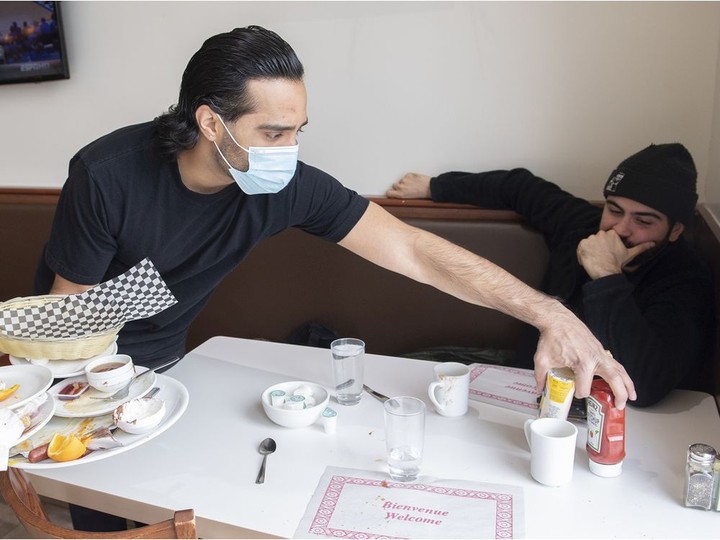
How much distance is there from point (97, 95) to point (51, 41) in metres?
0.27

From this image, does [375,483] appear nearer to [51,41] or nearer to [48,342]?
[48,342]

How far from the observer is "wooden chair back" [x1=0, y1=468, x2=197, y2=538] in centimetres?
78

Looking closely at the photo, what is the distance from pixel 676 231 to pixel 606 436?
0.86 m

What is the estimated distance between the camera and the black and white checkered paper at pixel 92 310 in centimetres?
126

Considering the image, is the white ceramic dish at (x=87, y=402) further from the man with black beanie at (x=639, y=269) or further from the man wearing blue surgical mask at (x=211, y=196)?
the man with black beanie at (x=639, y=269)

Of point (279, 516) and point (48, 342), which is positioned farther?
point (48, 342)

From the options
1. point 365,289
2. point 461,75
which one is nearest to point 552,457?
point 365,289

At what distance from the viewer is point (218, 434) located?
1249 millimetres

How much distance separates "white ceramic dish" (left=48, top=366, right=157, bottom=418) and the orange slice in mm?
80

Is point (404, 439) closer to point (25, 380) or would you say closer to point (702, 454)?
point (702, 454)

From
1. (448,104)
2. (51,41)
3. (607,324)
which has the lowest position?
(607,324)

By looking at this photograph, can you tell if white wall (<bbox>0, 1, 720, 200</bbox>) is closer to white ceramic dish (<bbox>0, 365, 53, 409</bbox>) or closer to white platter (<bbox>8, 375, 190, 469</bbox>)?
white platter (<bbox>8, 375, 190, 469</bbox>)

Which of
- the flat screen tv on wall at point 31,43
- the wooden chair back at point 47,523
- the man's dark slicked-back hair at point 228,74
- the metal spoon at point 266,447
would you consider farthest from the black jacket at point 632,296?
the flat screen tv on wall at point 31,43

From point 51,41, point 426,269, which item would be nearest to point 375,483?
point 426,269
